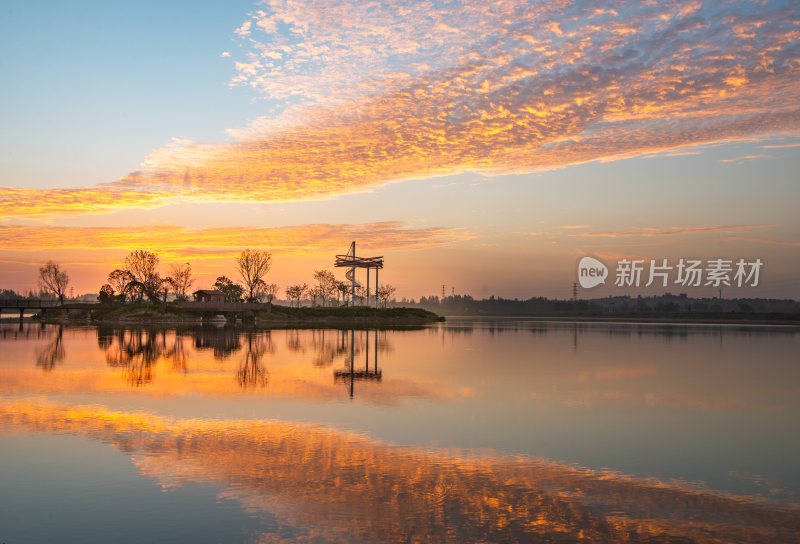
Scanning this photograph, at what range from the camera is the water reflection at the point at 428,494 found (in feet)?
34.7

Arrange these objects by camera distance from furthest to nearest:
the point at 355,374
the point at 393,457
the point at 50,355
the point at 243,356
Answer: the point at 243,356, the point at 50,355, the point at 355,374, the point at 393,457

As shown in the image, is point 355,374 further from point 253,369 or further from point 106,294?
point 106,294

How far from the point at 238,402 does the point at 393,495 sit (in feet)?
41.6

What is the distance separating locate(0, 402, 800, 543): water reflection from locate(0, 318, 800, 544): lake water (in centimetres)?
6

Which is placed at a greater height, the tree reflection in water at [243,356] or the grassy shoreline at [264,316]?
the grassy shoreline at [264,316]

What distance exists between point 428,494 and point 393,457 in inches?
123

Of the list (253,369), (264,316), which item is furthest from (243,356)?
(264,316)

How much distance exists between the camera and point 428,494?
12.4m

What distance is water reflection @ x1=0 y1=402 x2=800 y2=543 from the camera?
34.7ft

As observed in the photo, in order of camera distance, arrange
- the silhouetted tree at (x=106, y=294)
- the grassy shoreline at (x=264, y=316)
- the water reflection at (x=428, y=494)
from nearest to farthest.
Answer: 1. the water reflection at (x=428, y=494)
2. the grassy shoreline at (x=264, y=316)
3. the silhouetted tree at (x=106, y=294)

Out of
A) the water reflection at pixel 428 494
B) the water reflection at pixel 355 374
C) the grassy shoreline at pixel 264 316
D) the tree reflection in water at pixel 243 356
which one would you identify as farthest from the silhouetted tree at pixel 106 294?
the water reflection at pixel 428 494

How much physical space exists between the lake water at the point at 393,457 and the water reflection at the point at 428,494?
0.06 metres

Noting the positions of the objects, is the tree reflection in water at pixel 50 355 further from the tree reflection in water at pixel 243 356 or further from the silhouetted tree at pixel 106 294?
the silhouetted tree at pixel 106 294

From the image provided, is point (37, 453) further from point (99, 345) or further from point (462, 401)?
point (99, 345)
